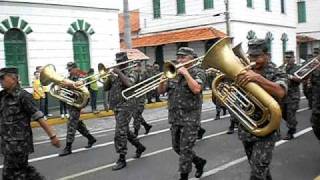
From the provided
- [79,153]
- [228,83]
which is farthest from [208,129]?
[228,83]

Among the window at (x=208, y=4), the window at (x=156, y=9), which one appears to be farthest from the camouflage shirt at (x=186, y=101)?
the window at (x=156, y=9)

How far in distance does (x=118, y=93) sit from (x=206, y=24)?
21949mm

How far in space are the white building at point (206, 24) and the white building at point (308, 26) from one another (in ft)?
15.8

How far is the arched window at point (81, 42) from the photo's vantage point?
738 inches

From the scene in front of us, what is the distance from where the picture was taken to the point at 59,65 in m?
18.2

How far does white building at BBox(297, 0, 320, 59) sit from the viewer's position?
1585 inches

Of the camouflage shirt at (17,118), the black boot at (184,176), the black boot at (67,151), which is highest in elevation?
the camouflage shirt at (17,118)

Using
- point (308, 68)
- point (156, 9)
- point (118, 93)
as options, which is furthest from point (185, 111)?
→ point (156, 9)

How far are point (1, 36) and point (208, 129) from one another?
27.3 feet

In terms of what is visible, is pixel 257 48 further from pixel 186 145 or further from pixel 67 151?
pixel 67 151

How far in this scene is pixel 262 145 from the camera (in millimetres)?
A: 5012

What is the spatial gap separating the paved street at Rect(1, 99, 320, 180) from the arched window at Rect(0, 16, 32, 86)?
5952 mm

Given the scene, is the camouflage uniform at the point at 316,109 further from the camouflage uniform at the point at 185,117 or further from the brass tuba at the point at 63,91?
the brass tuba at the point at 63,91

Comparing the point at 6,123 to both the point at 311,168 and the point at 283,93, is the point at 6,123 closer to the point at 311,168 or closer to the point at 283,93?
the point at 283,93
